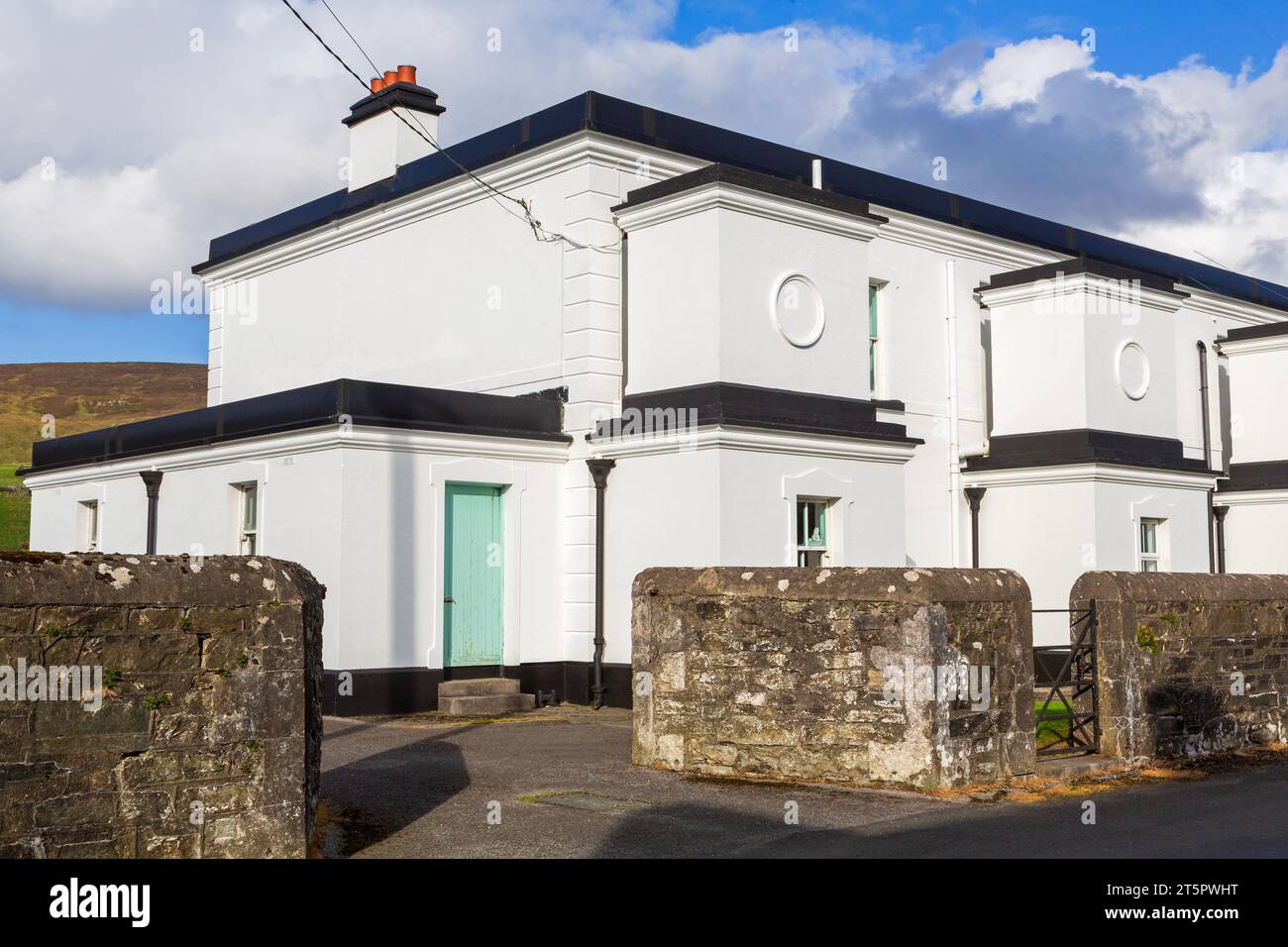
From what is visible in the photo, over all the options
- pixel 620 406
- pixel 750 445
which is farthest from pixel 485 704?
pixel 750 445

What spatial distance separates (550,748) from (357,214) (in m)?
10.9

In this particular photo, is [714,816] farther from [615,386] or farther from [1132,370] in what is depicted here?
[1132,370]

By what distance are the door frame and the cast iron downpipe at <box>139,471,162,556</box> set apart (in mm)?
4927

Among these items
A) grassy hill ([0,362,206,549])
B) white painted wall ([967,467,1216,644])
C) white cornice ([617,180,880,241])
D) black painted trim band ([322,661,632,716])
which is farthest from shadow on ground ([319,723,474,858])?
grassy hill ([0,362,206,549])

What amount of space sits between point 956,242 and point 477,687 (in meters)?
10.7

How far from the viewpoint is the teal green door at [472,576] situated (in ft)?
51.5

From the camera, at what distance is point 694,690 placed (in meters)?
10.4

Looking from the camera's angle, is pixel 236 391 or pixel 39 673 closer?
pixel 39 673

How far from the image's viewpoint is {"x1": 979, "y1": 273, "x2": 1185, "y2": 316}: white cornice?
19438 millimetres

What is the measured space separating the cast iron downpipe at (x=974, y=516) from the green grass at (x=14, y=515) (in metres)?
20.7

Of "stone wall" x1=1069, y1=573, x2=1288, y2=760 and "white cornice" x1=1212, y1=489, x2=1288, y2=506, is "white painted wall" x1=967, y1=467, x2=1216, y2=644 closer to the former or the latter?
"white cornice" x1=1212, y1=489, x2=1288, y2=506
